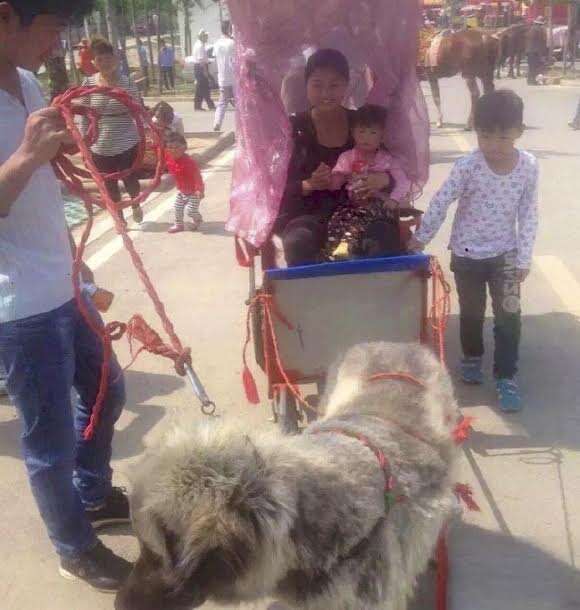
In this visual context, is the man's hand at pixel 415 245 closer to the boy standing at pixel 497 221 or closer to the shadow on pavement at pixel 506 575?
the boy standing at pixel 497 221

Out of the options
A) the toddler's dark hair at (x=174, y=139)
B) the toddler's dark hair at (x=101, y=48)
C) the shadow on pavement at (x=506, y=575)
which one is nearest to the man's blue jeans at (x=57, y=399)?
the shadow on pavement at (x=506, y=575)

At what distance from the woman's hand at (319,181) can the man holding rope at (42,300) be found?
2.00m

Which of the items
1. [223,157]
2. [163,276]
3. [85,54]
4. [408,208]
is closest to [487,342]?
[408,208]

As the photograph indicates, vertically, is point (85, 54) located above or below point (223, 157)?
above

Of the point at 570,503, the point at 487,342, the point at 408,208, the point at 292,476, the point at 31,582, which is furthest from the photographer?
the point at 487,342

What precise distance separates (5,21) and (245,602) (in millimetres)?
1950

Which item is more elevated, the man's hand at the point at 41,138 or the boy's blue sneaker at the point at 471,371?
the man's hand at the point at 41,138

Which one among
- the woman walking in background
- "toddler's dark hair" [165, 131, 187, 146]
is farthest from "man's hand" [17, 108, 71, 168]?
"toddler's dark hair" [165, 131, 187, 146]

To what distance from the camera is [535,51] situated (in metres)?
25.5

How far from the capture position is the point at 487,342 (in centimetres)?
566

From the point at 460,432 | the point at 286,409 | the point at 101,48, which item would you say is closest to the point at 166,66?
the point at 101,48

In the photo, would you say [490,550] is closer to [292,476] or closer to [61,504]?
[292,476]

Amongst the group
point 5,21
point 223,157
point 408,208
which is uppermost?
point 5,21

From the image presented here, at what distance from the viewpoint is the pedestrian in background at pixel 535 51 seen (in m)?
25.0
